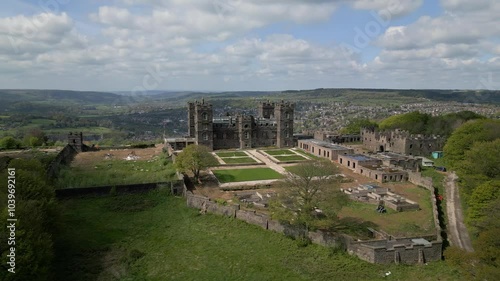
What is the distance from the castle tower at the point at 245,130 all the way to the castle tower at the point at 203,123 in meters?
5.82

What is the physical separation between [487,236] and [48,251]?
26.1 m

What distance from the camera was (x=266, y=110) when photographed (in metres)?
79.3

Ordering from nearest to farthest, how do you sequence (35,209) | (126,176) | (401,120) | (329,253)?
(35,209) < (329,253) < (126,176) < (401,120)

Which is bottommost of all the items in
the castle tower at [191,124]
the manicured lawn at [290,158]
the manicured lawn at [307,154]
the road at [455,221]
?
the road at [455,221]

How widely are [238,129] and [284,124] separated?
926 cm

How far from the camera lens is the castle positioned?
6638 cm

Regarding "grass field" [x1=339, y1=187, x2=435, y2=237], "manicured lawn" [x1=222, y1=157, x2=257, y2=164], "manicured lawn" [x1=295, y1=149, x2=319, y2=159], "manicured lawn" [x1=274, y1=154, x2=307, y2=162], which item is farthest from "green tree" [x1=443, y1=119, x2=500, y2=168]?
"manicured lawn" [x1=222, y1=157, x2=257, y2=164]

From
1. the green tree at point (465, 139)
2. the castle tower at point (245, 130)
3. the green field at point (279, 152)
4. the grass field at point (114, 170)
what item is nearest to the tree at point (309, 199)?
the grass field at point (114, 170)

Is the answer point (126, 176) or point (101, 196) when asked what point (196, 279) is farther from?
point (126, 176)

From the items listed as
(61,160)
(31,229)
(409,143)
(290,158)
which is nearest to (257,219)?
(31,229)

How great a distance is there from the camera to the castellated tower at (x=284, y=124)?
2778 inches

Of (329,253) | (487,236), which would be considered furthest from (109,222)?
(487,236)

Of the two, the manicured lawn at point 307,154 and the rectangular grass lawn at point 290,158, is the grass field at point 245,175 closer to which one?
the rectangular grass lawn at point 290,158

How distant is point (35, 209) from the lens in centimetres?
2275
